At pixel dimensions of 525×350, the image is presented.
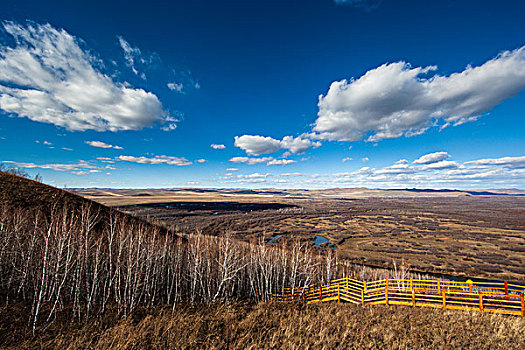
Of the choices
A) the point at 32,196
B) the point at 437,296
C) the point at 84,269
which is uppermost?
the point at 32,196

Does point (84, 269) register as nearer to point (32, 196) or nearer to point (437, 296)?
point (32, 196)

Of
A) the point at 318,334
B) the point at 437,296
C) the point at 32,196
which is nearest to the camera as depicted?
the point at 318,334

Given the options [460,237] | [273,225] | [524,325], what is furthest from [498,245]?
[524,325]

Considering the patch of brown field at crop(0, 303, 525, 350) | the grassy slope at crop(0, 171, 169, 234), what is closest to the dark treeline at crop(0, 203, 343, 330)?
the grassy slope at crop(0, 171, 169, 234)

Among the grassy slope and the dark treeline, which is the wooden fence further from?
the grassy slope

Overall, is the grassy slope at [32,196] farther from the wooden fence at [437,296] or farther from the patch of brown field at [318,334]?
the wooden fence at [437,296]

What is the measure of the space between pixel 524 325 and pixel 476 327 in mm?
2218

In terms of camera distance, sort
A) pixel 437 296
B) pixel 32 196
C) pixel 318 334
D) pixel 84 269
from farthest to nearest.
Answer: pixel 32 196, pixel 84 269, pixel 437 296, pixel 318 334

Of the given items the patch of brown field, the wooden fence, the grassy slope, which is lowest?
the wooden fence

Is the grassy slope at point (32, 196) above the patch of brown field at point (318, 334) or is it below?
above

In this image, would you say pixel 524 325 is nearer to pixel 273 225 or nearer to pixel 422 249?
pixel 422 249

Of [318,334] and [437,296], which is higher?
[318,334]

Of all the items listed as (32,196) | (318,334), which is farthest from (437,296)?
(32,196)

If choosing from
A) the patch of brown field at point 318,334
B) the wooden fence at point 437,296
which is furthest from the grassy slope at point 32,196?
the wooden fence at point 437,296
